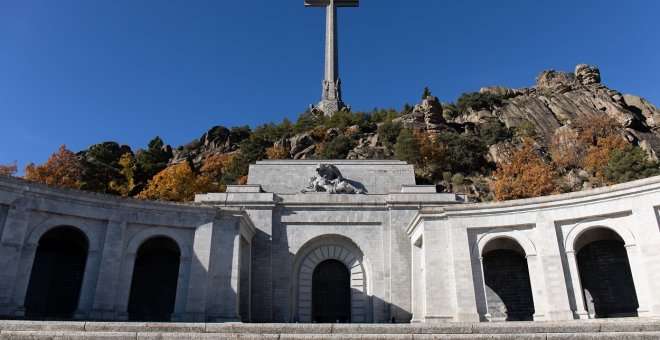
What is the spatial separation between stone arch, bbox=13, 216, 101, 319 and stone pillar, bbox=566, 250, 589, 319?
2100 cm

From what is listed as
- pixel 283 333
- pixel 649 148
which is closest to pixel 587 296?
pixel 283 333

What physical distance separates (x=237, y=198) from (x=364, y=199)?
726 centimetres

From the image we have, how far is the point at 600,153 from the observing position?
60.4 metres

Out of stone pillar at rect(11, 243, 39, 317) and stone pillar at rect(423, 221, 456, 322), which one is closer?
stone pillar at rect(11, 243, 39, 317)

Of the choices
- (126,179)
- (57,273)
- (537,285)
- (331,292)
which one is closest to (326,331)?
(537,285)

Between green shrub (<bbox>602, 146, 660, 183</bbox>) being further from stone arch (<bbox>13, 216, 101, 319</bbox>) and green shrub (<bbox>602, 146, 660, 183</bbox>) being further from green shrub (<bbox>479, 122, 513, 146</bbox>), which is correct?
stone arch (<bbox>13, 216, 101, 319</bbox>)

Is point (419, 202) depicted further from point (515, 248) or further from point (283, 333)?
point (283, 333)

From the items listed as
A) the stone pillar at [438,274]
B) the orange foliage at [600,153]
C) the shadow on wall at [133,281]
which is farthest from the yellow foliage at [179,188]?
the orange foliage at [600,153]

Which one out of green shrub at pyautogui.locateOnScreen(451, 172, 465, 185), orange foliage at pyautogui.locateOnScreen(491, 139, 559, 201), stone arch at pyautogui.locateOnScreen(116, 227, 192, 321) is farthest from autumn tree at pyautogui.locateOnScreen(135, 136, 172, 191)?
orange foliage at pyautogui.locateOnScreen(491, 139, 559, 201)

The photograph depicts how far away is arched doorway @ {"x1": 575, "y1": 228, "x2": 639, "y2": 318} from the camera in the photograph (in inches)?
854

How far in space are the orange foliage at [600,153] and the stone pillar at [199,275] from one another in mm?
47485

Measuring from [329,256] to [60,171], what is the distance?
4212cm

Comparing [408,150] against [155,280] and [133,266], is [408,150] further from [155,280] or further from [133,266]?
[133,266]

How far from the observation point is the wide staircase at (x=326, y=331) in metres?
10.4
